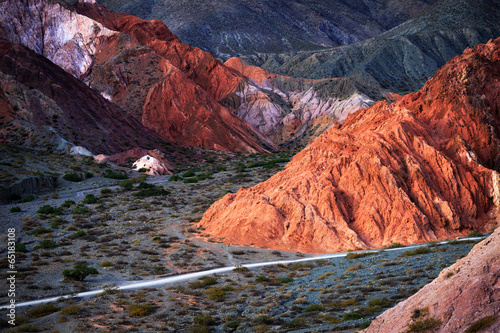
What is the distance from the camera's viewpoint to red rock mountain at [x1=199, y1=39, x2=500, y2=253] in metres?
29.4

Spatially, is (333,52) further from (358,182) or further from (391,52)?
(358,182)

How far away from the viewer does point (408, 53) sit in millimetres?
143500

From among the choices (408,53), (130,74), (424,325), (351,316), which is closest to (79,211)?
(351,316)

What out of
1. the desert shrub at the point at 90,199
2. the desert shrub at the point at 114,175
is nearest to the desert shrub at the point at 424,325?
the desert shrub at the point at 90,199

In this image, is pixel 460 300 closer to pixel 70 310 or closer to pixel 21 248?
pixel 70 310

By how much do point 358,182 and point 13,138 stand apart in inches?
1860

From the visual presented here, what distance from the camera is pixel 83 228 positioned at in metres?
36.5

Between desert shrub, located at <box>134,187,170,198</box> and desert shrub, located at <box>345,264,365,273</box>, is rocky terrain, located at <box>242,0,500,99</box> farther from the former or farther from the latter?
desert shrub, located at <box>345,264,365,273</box>

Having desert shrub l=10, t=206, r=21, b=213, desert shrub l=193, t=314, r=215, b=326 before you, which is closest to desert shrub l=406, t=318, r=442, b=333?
desert shrub l=193, t=314, r=215, b=326

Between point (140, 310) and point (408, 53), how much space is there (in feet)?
458

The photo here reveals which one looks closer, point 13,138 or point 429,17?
point 13,138

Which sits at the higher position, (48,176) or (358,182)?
(48,176)

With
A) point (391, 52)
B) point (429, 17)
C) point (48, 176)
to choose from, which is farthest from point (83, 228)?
point (429, 17)

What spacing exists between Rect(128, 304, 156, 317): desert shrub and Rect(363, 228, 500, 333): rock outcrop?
9.50 metres
